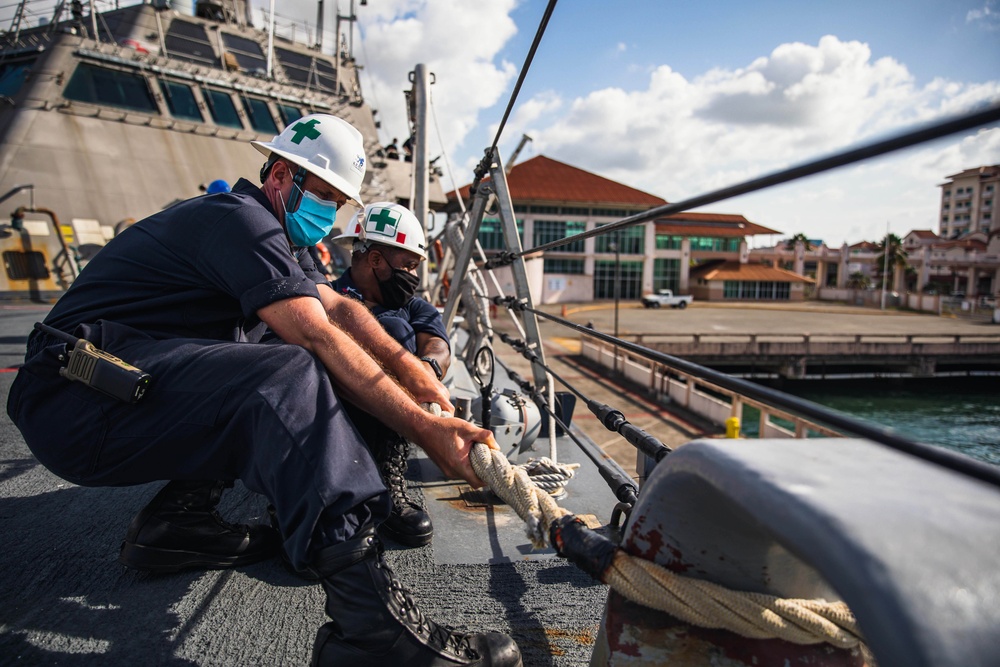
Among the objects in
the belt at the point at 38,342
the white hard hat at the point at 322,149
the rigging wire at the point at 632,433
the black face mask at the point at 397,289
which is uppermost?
the white hard hat at the point at 322,149

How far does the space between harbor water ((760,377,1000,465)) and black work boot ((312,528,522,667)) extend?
66.9 feet

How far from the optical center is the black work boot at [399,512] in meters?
1.88

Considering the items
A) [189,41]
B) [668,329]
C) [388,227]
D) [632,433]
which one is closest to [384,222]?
[388,227]

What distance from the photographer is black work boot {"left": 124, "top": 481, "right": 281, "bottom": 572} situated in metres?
1.54

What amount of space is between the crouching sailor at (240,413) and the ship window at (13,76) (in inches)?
533

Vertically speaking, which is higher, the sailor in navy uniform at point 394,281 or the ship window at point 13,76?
the ship window at point 13,76

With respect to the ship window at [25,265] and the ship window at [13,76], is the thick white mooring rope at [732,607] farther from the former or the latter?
the ship window at [13,76]

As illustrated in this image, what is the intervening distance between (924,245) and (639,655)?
61.4m

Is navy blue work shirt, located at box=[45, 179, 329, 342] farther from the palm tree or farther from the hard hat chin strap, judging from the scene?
the palm tree

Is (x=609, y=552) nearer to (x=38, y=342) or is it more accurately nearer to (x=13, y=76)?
(x=38, y=342)

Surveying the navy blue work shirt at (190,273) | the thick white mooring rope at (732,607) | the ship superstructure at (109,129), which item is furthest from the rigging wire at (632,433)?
the ship superstructure at (109,129)

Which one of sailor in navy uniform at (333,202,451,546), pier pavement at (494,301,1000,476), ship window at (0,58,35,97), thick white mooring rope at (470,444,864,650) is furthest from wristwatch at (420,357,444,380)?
ship window at (0,58,35,97)

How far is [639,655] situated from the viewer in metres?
0.82

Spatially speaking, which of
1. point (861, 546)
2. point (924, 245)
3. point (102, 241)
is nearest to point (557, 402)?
point (861, 546)
